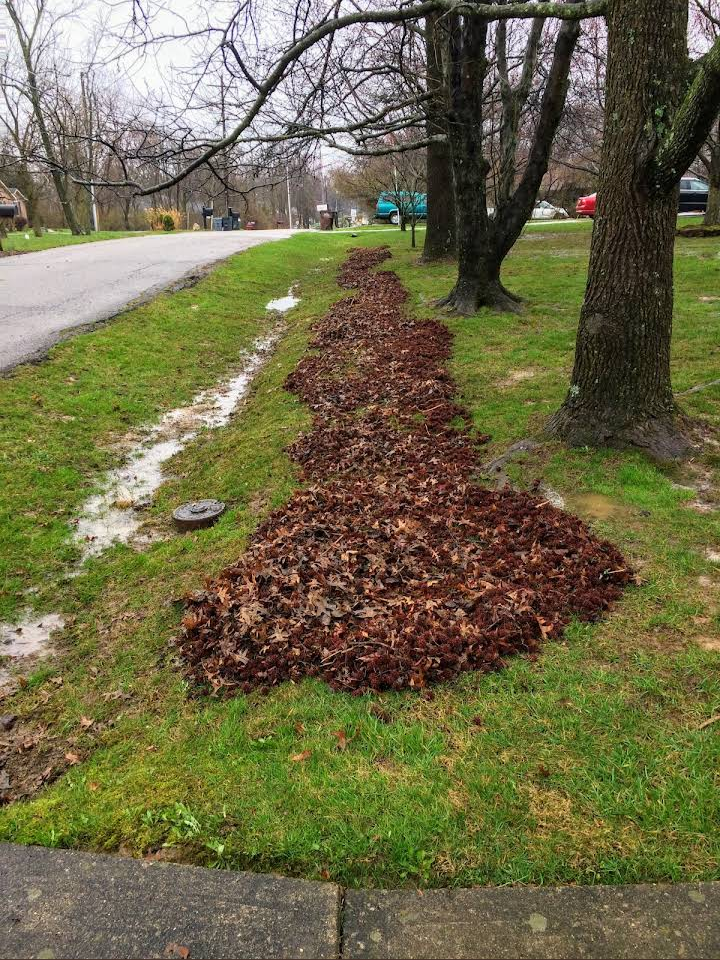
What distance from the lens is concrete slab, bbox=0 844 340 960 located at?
80.9 inches

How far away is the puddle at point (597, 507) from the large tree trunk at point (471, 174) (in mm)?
6905

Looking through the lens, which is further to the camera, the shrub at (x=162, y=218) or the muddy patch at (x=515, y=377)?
the shrub at (x=162, y=218)

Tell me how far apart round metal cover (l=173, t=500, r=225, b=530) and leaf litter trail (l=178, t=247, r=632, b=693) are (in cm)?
76

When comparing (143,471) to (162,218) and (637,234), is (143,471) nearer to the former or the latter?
(637,234)

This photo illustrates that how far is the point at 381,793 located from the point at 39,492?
5056 millimetres

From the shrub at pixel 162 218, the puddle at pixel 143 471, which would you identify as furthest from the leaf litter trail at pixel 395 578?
the shrub at pixel 162 218

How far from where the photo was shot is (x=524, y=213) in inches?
417

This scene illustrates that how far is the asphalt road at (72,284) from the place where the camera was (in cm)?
1017

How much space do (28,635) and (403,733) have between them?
9.91ft

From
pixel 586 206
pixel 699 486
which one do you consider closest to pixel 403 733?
pixel 699 486

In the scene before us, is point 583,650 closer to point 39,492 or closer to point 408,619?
point 408,619

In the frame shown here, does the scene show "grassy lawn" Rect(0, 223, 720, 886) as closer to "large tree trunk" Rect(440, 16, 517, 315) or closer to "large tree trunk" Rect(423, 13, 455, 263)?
"large tree trunk" Rect(440, 16, 517, 315)

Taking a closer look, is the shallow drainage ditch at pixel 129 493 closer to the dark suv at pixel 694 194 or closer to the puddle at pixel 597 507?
the puddle at pixel 597 507

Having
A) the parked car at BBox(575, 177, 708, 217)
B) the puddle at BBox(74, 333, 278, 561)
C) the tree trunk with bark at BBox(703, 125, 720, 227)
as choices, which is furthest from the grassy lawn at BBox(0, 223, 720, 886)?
the parked car at BBox(575, 177, 708, 217)
